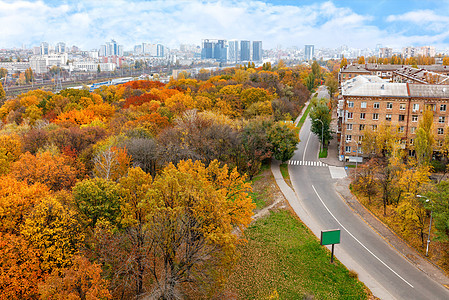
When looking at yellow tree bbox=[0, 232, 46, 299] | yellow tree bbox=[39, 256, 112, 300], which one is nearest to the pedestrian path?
yellow tree bbox=[39, 256, 112, 300]

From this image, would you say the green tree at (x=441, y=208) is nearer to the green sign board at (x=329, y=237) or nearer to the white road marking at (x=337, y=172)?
the green sign board at (x=329, y=237)

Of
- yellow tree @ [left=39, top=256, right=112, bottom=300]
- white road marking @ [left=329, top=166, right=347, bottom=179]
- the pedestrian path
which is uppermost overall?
yellow tree @ [left=39, top=256, right=112, bottom=300]

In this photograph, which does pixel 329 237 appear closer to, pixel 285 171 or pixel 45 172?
pixel 285 171

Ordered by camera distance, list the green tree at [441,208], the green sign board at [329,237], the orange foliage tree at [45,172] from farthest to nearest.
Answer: the orange foliage tree at [45,172] → the green sign board at [329,237] → the green tree at [441,208]

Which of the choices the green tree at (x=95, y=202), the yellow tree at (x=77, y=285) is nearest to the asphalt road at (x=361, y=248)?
the yellow tree at (x=77, y=285)

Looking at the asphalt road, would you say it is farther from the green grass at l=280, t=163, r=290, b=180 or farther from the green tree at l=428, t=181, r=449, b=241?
the green tree at l=428, t=181, r=449, b=241

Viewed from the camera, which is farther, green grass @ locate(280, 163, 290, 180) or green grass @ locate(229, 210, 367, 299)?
green grass @ locate(280, 163, 290, 180)

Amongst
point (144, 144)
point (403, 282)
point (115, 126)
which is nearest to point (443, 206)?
point (403, 282)
